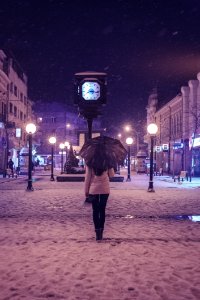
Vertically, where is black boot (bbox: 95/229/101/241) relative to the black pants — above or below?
below

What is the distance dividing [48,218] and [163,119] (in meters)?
55.3

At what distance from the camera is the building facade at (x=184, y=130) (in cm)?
4428

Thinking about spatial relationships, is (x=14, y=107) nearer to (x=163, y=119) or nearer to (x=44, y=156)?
(x=163, y=119)

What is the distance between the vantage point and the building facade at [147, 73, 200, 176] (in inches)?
1743

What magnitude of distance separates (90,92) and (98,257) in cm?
1277

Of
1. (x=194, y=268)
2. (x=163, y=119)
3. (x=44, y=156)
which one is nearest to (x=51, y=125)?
(x=44, y=156)

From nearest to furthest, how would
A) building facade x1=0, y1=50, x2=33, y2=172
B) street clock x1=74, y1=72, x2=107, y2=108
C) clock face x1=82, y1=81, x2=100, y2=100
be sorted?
1. street clock x1=74, y1=72, x2=107, y2=108
2. clock face x1=82, y1=81, x2=100, y2=100
3. building facade x1=0, y1=50, x2=33, y2=172

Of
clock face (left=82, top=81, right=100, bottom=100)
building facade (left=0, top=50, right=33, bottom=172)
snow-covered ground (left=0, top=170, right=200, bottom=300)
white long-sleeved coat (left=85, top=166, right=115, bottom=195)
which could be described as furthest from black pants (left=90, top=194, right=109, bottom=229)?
building facade (left=0, top=50, right=33, bottom=172)

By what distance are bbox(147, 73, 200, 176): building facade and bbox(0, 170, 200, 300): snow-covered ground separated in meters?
27.6

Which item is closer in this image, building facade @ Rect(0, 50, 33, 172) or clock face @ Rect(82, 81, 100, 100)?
clock face @ Rect(82, 81, 100, 100)

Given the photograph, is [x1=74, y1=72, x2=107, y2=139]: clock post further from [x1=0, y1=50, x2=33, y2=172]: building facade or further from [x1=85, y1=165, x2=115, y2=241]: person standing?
[x1=0, y1=50, x2=33, y2=172]: building facade

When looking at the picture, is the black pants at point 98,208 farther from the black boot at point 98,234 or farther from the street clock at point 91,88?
the street clock at point 91,88

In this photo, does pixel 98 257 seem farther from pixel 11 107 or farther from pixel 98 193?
pixel 11 107

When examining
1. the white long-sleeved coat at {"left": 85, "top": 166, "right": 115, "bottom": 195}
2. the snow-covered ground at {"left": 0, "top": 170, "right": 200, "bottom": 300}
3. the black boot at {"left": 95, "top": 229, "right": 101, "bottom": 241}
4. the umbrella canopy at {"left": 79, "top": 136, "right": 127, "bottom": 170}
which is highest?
the umbrella canopy at {"left": 79, "top": 136, "right": 127, "bottom": 170}
